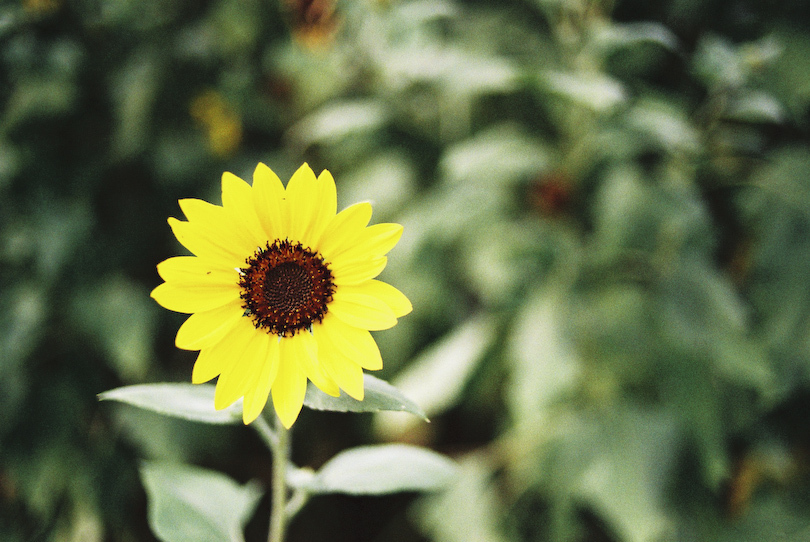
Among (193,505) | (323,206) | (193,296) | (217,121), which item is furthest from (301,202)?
(217,121)

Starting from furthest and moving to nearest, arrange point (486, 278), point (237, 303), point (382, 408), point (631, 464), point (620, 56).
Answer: point (620, 56)
point (486, 278)
point (631, 464)
point (237, 303)
point (382, 408)

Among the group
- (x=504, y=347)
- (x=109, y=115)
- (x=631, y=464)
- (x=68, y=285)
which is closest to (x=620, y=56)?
(x=504, y=347)

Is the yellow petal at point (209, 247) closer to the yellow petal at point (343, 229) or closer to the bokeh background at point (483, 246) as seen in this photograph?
the yellow petal at point (343, 229)

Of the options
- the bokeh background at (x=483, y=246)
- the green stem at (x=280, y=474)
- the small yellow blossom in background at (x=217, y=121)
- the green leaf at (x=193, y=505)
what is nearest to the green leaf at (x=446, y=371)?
the bokeh background at (x=483, y=246)

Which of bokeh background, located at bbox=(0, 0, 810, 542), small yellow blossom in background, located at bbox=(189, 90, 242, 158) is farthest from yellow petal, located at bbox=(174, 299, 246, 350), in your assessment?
small yellow blossom in background, located at bbox=(189, 90, 242, 158)

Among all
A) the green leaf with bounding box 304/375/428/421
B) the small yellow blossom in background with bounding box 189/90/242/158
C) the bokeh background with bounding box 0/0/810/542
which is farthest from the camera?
the small yellow blossom in background with bounding box 189/90/242/158

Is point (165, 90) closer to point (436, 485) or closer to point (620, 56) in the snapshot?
point (620, 56)

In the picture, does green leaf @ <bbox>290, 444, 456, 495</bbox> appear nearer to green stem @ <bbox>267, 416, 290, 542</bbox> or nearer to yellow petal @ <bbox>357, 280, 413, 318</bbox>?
green stem @ <bbox>267, 416, 290, 542</bbox>
